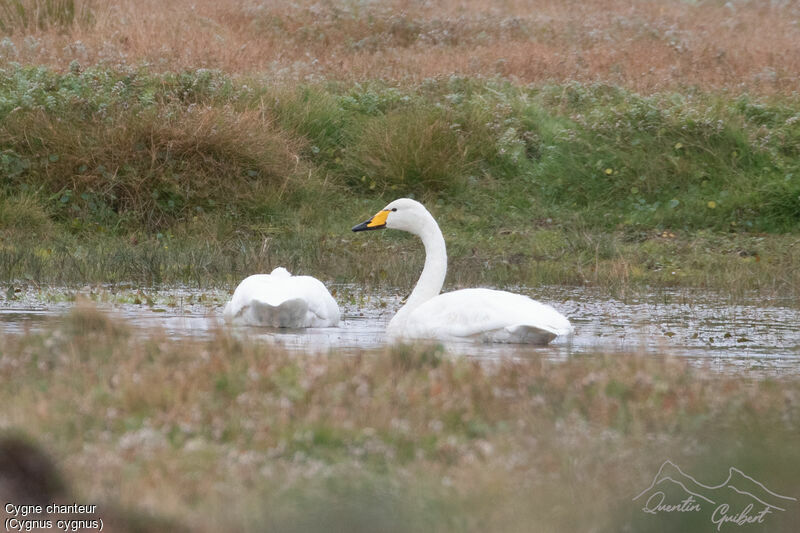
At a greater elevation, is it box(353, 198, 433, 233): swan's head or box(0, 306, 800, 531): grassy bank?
box(353, 198, 433, 233): swan's head

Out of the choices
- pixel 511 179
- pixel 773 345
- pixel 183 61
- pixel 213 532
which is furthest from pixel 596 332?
pixel 183 61

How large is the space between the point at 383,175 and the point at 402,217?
6697 mm

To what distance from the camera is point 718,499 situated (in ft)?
14.7

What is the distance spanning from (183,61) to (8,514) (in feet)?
55.3

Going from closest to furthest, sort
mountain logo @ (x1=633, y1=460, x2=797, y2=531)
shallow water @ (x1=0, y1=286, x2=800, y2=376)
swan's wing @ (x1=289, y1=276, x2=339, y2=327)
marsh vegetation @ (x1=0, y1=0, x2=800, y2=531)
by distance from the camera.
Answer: mountain logo @ (x1=633, y1=460, x2=797, y2=531)
marsh vegetation @ (x1=0, y1=0, x2=800, y2=531)
shallow water @ (x1=0, y1=286, x2=800, y2=376)
swan's wing @ (x1=289, y1=276, x2=339, y2=327)

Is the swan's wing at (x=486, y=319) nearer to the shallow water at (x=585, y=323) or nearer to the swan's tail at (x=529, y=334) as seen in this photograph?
the swan's tail at (x=529, y=334)

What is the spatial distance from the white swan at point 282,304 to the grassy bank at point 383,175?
3.15 meters

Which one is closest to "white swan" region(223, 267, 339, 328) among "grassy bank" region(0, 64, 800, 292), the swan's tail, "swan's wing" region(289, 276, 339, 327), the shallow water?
"swan's wing" region(289, 276, 339, 327)

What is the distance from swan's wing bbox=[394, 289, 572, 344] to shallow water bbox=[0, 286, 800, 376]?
13cm

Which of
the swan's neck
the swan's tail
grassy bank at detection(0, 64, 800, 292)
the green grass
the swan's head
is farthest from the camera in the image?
the green grass

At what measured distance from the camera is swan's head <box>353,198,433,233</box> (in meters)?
10.3

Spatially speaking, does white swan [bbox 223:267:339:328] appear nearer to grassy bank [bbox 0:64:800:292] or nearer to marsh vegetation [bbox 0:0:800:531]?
marsh vegetation [bbox 0:0:800:531]

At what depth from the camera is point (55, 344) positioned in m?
6.82

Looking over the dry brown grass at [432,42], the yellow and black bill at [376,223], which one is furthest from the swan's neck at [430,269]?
the dry brown grass at [432,42]
